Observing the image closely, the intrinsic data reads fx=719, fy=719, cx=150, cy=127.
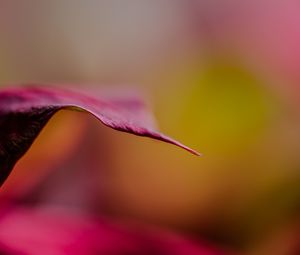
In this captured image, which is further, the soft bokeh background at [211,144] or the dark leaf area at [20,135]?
the soft bokeh background at [211,144]

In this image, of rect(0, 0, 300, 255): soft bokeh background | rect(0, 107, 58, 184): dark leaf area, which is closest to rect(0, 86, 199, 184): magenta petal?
rect(0, 107, 58, 184): dark leaf area

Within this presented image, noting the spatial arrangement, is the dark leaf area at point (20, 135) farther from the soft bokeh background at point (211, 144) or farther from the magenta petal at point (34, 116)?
the soft bokeh background at point (211, 144)

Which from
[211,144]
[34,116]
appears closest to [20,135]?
[34,116]

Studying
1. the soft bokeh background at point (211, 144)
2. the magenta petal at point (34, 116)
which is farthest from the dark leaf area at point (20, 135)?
the soft bokeh background at point (211, 144)

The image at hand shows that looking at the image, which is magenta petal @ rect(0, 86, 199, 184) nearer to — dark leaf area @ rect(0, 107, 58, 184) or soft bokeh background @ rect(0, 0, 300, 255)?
dark leaf area @ rect(0, 107, 58, 184)
